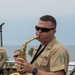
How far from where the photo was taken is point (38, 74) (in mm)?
4051

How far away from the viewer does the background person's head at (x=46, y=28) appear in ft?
Result: 13.8

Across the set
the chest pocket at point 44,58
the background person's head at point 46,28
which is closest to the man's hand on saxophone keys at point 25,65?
the chest pocket at point 44,58

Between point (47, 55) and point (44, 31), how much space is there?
0.96 feet

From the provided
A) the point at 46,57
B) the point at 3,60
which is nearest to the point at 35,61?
the point at 46,57

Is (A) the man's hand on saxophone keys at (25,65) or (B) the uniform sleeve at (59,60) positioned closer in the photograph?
(A) the man's hand on saxophone keys at (25,65)

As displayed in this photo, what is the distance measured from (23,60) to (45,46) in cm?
39

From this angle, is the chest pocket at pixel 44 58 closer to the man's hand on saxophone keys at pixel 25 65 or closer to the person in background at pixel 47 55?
the person in background at pixel 47 55

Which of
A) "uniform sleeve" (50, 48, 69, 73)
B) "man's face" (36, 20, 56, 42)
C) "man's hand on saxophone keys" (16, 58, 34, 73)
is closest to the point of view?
"man's hand on saxophone keys" (16, 58, 34, 73)

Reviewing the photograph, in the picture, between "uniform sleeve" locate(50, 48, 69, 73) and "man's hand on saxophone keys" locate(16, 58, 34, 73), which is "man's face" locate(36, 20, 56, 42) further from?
"man's hand on saxophone keys" locate(16, 58, 34, 73)

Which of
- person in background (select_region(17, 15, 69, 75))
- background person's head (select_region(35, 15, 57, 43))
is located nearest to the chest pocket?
person in background (select_region(17, 15, 69, 75))

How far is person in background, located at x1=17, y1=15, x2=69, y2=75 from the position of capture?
13.3 feet

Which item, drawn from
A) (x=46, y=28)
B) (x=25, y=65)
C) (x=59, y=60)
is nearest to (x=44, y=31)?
(x=46, y=28)

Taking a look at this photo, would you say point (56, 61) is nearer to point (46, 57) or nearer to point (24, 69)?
point (46, 57)

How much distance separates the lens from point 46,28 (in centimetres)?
423
